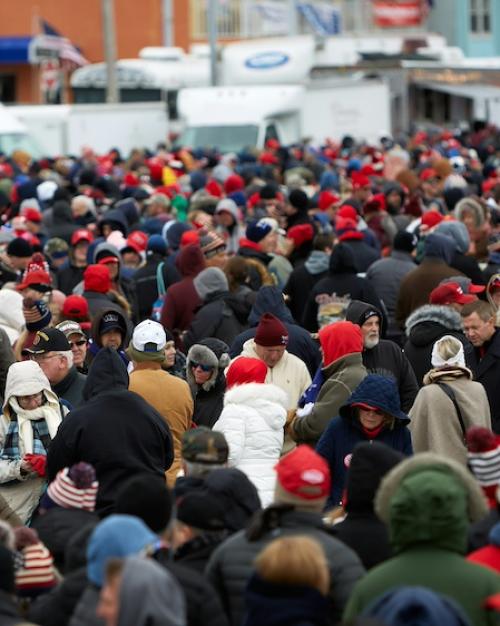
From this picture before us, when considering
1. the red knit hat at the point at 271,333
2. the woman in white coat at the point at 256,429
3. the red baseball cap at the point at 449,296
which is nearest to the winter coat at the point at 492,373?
the red baseball cap at the point at 449,296

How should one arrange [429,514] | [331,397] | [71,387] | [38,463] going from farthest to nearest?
[71,387], [331,397], [38,463], [429,514]

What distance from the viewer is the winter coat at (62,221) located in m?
18.0

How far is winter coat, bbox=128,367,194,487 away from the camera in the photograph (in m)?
9.48

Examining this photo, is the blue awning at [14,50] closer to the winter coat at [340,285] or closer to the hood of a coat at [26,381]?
the winter coat at [340,285]

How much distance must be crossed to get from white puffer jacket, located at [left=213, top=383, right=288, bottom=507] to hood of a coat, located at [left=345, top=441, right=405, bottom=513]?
1788 millimetres

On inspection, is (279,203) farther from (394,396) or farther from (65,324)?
(394,396)

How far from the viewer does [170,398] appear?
9516mm

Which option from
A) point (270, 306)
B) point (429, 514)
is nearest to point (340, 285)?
point (270, 306)

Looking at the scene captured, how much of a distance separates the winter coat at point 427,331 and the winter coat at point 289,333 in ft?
2.09

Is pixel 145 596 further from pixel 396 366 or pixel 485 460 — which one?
pixel 396 366

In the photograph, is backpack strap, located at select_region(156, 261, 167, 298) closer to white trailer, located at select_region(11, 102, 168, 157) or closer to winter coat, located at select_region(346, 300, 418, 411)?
winter coat, located at select_region(346, 300, 418, 411)

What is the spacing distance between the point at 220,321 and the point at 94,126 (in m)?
22.5

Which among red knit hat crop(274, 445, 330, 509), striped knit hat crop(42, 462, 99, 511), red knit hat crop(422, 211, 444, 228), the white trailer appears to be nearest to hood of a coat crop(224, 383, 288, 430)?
striped knit hat crop(42, 462, 99, 511)

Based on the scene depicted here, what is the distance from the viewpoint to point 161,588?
5.23 meters
